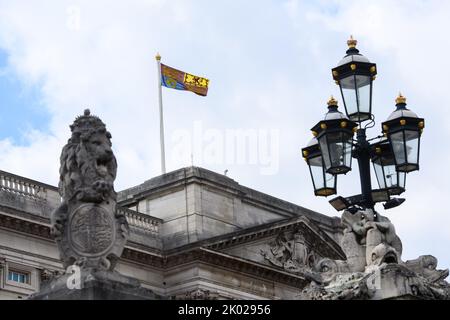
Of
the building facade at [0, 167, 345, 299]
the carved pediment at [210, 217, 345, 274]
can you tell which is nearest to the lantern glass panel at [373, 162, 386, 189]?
the building facade at [0, 167, 345, 299]

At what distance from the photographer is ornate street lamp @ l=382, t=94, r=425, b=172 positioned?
1644 cm

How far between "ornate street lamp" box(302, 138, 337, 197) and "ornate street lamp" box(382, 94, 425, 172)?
2.86ft

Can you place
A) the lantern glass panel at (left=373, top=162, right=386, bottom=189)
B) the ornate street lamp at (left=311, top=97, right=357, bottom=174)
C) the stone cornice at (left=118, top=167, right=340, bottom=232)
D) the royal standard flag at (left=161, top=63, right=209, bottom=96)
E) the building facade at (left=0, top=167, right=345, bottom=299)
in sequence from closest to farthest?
1. the ornate street lamp at (left=311, top=97, right=357, bottom=174)
2. the lantern glass panel at (left=373, top=162, right=386, bottom=189)
3. the building facade at (left=0, top=167, right=345, bottom=299)
4. the stone cornice at (left=118, top=167, right=340, bottom=232)
5. the royal standard flag at (left=161, top=63, right=209, bottom=96)

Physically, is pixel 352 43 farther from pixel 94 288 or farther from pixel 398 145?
pixel 94 288

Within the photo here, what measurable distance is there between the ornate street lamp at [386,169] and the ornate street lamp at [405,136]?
20cm

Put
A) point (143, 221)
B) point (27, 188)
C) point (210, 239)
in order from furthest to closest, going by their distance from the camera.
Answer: point (143, 221) < point (210, 239) < point (27, 188)

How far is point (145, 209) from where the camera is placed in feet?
190

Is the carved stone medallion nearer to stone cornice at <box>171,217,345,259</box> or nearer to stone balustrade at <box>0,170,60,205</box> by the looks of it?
stone balustrade at <box>0,170,60,205</box>

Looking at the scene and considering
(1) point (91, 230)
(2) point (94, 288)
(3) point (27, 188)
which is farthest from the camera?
(3) point (27, 188)

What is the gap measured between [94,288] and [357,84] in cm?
551

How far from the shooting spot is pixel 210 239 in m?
55.1

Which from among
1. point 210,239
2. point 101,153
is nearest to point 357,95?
point 101,153

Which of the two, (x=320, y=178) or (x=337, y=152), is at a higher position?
(x=337, y=152)
